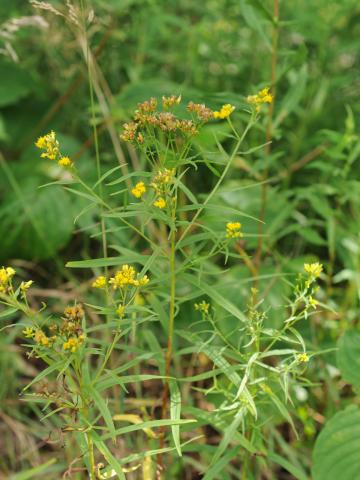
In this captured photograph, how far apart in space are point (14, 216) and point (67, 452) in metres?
1.02

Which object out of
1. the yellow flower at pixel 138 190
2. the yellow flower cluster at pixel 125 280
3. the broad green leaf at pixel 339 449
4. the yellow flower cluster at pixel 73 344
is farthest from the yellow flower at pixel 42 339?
the broad green leaf at pixel 339 449

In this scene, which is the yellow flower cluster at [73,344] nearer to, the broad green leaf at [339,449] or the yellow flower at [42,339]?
the yellow flower at [42,339]

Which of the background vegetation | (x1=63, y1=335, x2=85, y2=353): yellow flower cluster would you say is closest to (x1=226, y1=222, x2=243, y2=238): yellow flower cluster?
the background vegetation

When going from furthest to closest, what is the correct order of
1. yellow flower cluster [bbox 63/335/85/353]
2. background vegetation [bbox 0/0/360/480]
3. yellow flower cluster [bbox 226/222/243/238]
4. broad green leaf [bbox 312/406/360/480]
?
background vegetation [bbox 0/0/360/480] → broad green leaf [bbox 312/406/360/480] → yellow flower cluster [bbox 226/222/243/238] → yellow flower cluster [bbox 63/335/85/353]

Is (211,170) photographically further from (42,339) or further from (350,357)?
(42,339)

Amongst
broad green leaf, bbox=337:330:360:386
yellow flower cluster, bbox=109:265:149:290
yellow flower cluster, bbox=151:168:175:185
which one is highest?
yellow flower cluster, bbox=151:168:175:185

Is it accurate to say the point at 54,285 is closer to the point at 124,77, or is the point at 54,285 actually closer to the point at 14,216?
the point at 14,216

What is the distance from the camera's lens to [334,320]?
2010 mm

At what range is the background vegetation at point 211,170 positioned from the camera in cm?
171

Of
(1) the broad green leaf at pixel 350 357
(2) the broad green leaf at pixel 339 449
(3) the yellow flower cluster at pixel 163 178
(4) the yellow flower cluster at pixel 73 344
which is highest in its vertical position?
(3) the yellow flower cluster at pixel 163 178

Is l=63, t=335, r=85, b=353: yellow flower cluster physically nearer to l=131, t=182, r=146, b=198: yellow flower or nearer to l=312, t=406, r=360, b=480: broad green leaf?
l=131, t=182, r=146, b=198: yellow flower

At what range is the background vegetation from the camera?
1713mm

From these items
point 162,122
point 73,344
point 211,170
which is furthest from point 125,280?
point 211,170

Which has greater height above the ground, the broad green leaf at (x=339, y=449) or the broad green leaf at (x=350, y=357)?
the broad green leaf at (x=350, y=357)
